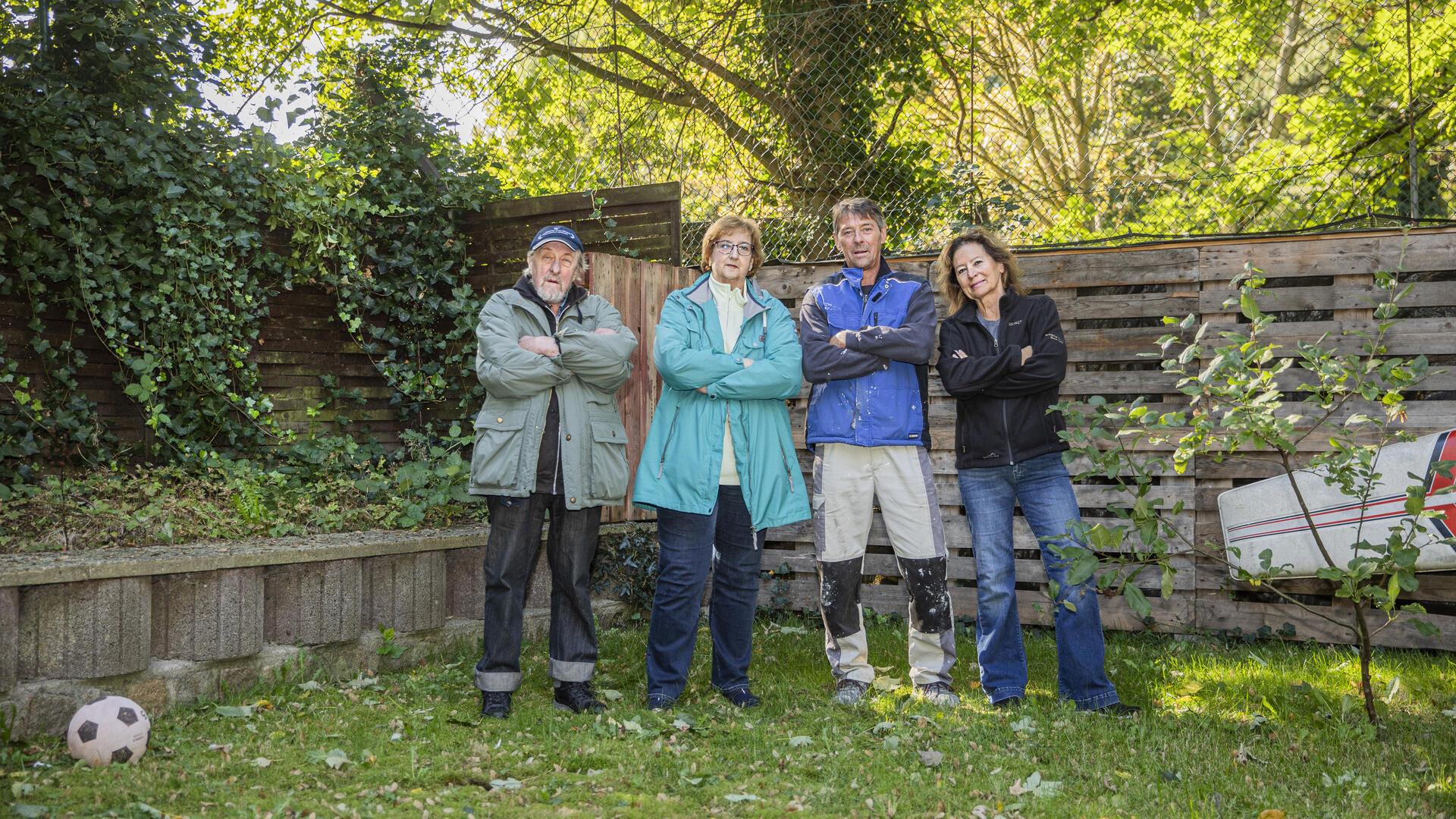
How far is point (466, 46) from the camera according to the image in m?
8.44

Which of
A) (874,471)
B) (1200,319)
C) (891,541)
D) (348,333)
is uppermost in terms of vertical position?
(348,333)

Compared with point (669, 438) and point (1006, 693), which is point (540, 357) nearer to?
point (669, 438)

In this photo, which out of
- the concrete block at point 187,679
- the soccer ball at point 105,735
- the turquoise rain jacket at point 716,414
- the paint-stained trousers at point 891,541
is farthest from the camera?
the paint-stained trousers at point 891,541

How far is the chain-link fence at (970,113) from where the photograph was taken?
19.4 ft

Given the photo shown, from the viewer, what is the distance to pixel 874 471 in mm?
4238

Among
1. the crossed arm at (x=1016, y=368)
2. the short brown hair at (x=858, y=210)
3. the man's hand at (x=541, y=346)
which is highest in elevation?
the short brown hair at (x=858, y=210)

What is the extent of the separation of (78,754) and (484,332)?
196cm

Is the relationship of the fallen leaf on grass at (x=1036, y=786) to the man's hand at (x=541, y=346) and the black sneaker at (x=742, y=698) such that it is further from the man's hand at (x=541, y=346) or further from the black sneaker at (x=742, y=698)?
the man's hand at (x=541, y=346)

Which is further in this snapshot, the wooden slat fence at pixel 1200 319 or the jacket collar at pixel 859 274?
the wooden slat fence at pixel 1200 319

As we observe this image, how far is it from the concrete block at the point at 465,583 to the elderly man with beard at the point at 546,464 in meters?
0.96

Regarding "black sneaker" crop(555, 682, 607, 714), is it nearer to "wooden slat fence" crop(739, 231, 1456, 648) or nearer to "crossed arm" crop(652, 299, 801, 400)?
"crossed arm" crop(652, 299, 801, 400)

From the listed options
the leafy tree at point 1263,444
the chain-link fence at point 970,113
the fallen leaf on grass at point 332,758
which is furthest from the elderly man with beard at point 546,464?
the chain-link fence at point 970,113

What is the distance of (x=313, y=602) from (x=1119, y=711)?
328cm

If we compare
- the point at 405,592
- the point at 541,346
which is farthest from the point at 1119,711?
the point at 405,592
